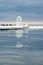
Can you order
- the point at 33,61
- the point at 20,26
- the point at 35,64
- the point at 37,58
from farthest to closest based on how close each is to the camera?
the point at 20,26 < the point at 37,58 < the point at 33,61 < the point at 35,64

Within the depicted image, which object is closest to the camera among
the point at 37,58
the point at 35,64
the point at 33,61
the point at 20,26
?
the point at 35,64

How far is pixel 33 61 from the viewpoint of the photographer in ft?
51.6

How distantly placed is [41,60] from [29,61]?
997mm

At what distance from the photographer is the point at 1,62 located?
15.6 metres

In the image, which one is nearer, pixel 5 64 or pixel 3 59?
pixel 5 64

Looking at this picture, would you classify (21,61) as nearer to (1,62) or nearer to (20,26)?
(1,62)

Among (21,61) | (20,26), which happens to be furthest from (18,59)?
(20,26)

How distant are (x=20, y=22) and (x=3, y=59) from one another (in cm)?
12866

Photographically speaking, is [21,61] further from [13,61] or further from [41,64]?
[41,64]

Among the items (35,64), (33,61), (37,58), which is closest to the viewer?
(35,64)

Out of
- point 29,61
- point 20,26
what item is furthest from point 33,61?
point 20,26

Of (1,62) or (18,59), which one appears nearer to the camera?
(1,62)

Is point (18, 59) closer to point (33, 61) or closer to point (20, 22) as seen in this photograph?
point (33, 61)

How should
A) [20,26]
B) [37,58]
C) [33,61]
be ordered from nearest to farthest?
[33,61]
[37,58]
[20,26]
